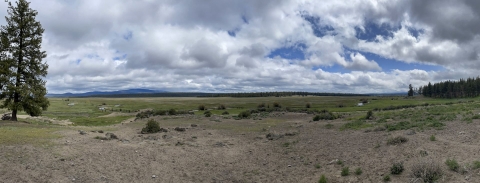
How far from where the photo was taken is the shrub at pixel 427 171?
30.6ft

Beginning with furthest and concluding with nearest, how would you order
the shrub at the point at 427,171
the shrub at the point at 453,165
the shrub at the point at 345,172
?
the shrub at the point at 345,172 < the shrub at the point at 453,165 < the shrub at the point at 427,171

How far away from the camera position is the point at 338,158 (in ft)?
48.2

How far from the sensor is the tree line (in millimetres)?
120188

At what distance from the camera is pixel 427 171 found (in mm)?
9555

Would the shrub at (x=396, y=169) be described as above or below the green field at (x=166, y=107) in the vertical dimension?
above

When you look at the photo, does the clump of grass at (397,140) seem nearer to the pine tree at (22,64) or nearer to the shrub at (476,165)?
the shrub at (476,165)

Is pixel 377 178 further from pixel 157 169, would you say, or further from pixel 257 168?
pixel 157 169

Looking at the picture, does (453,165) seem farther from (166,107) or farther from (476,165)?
(166,107)

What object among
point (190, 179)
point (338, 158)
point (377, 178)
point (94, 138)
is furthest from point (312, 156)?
point (94, 138)

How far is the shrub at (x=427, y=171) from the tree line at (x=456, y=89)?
14546 cm

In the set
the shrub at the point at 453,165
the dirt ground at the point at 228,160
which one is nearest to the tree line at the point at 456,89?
the dirt ground at the point at 228,160

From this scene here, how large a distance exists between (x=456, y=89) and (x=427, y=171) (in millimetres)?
152718

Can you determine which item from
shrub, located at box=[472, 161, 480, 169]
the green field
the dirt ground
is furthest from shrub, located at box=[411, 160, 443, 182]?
the green field

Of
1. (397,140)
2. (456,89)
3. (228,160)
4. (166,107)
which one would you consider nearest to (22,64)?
(228,160)
